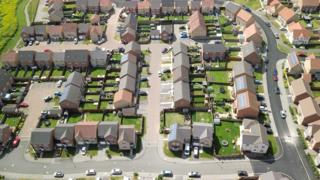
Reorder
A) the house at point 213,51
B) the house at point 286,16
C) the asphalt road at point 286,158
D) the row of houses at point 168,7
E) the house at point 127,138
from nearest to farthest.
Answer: the asphalt road at point 286,158
the house at point 127,138
the house at point 213,51
the house at point 286,16
the row of houses at point 168,7

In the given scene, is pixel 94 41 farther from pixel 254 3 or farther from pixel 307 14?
pixel 307 14

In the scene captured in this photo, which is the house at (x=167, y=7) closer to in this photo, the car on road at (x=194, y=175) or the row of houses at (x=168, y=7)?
the row of houses at (x=168, y=7)

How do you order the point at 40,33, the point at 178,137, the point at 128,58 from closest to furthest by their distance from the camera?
the point at 178,137 < the point at 128,58 < the point at 40,33

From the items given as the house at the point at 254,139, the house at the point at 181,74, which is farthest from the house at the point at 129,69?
the house at the point at 254,139

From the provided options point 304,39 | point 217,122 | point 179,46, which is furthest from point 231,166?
point 304,39

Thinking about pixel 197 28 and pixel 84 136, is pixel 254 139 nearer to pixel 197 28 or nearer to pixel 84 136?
pixel 84 136

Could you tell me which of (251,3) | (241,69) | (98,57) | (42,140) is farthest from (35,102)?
(251,3)
